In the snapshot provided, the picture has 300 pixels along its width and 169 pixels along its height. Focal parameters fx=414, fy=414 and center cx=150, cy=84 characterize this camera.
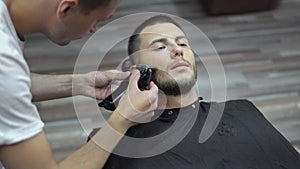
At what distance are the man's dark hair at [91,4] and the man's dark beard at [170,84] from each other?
2.12 feet

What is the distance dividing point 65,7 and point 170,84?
0.70 m

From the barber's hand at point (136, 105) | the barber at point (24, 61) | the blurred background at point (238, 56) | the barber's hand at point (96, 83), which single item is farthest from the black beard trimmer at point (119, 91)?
the blurred background at point (238, 56)

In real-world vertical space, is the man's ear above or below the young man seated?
above

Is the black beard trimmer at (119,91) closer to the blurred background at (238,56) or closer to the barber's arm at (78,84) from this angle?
the barber's arm at (78,84)

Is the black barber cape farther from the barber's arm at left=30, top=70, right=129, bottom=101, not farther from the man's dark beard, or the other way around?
the barber's arm at left=30, top=70, right=129, bottom=101

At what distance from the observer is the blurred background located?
195 cm

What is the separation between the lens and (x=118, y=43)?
7.97 feet

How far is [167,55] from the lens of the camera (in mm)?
1461

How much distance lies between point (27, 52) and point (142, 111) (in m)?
1.58

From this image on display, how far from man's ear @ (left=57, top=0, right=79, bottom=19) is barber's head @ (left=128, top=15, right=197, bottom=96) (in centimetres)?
67

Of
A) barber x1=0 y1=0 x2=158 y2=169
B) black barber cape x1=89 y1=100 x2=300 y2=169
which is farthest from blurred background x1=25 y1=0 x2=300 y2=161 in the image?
barber x1=0 y1=0 x2=158 y2=169

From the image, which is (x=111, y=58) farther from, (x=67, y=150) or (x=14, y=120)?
(x=14, y=120)

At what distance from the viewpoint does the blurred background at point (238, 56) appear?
1.95 metres

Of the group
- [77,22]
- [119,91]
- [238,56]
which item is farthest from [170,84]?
[238,56]
